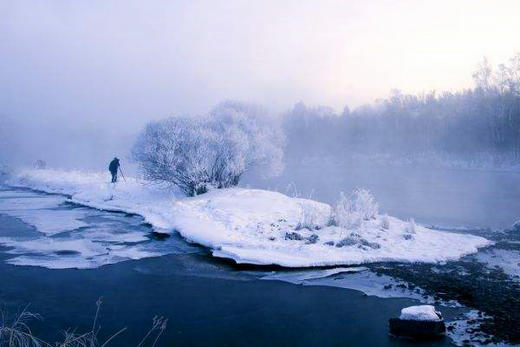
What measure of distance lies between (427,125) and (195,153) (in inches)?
2835

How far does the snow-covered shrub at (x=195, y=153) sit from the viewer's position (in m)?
27.4

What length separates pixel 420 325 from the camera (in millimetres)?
8961

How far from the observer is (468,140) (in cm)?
7644

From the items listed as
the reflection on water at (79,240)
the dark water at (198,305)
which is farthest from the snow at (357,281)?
the reflection on water at (79,240)

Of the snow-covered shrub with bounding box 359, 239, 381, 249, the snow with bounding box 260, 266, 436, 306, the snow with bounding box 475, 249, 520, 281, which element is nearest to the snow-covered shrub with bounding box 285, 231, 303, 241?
the snow-covered shrub with bounding box 359, 239, 381, 249

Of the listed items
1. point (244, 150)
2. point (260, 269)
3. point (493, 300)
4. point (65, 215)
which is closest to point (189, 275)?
point (260, 269)

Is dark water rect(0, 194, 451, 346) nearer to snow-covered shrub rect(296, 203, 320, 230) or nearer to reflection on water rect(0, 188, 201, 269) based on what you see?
reflection on water rect(0, 188, 201, 269)

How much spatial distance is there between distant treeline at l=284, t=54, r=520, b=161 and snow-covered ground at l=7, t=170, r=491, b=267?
52.6 meters

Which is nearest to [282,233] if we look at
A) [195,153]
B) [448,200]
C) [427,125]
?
[195,153]

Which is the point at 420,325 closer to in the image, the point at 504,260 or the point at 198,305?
the point at 198,305

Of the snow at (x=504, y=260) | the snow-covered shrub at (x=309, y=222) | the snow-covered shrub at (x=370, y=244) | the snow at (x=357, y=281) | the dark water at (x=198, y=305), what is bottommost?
the dark water at (x=198, y=305)

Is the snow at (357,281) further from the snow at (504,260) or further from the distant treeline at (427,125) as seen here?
the distant treeline at (427,125)

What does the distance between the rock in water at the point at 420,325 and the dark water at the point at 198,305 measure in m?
0.28

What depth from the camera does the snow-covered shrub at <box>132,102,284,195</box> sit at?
89.9 feet
